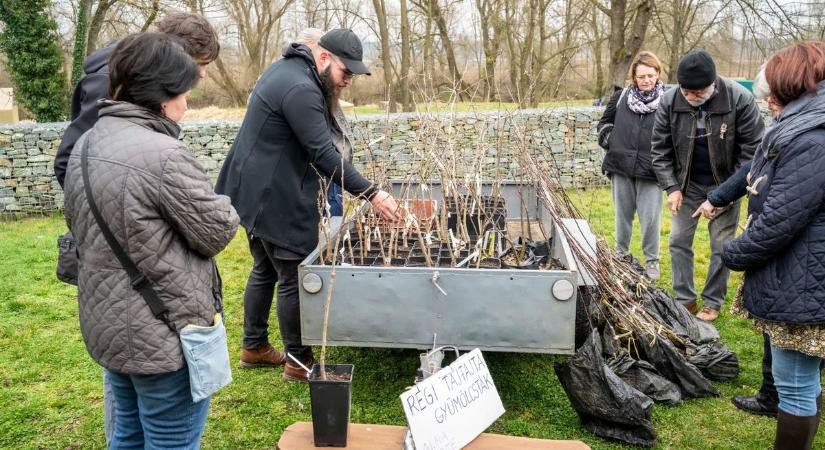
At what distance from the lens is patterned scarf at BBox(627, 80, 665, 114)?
15.7ft

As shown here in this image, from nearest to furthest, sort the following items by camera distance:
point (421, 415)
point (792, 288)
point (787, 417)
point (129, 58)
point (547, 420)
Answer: point (129, 58) → point (421, 415) → point (792, 288) → point (787, 417) → point (547, 420)

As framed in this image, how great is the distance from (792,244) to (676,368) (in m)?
1.16

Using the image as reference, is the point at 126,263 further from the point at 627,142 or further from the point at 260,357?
the point at 627,142

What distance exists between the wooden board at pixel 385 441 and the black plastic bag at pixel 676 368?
132cm

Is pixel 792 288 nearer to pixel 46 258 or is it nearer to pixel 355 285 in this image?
pixel 355 285

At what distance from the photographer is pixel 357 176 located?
3.22 m

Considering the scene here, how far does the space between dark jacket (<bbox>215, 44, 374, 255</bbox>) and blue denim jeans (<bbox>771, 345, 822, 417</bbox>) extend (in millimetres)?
1897

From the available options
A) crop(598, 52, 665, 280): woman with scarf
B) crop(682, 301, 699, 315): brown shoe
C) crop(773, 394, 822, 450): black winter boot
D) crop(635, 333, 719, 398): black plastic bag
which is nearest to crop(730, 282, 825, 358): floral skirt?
crop(773, 394, 822, 450): black winter boot

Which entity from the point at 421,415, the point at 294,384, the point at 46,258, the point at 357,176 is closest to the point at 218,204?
the point at 421,415

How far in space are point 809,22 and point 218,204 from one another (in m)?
12.4

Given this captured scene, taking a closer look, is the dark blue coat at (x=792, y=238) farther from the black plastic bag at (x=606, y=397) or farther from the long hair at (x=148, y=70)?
the long hair at (x=148, y=70)

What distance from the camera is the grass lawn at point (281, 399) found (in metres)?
2.98

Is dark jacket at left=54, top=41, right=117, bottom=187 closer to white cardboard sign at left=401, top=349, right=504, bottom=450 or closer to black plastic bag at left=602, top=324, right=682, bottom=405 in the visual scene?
white cardboard sign at left=401, top=349, right=504, bottom=450

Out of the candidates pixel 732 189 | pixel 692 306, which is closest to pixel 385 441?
pixel 732 189
